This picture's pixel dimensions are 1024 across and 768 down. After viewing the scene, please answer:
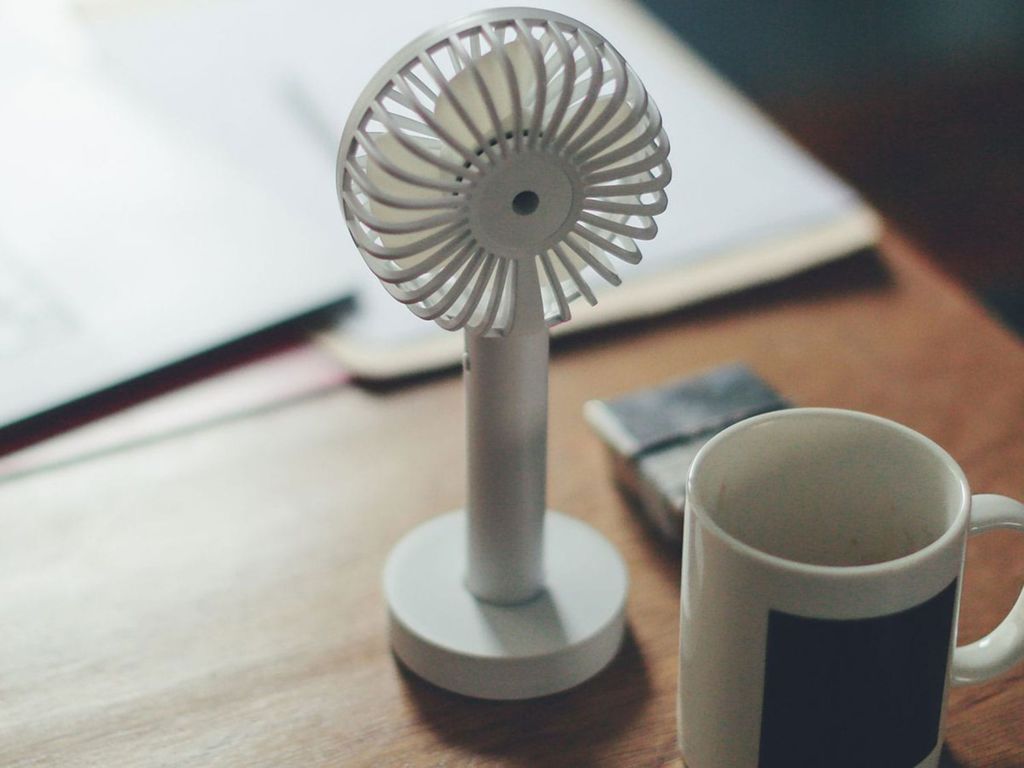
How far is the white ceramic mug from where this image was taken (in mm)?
344

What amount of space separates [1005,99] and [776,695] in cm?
98

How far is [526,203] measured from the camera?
1.22ft

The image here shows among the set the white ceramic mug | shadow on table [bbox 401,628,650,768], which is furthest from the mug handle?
shadow on table [bbox 401,628,650,768]

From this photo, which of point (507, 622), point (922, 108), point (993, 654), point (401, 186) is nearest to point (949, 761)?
point (993, 654)

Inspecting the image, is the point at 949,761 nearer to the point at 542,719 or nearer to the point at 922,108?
the point at 542,719

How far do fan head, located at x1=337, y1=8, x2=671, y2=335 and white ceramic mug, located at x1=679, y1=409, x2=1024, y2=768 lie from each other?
85 mm

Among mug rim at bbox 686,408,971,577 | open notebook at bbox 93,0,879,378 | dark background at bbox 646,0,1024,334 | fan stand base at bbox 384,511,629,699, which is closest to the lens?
mug rim at bbox 686,408,971,577

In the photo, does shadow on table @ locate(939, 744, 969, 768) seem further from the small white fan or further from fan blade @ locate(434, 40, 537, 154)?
fan blade @ locate(434, 40, 537, 154)

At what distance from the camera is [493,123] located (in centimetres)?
35

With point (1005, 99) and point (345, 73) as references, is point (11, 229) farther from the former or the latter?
point (1005, 99)

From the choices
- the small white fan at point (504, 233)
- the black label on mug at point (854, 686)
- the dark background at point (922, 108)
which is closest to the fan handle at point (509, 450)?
the small white fan at point (504, 233)

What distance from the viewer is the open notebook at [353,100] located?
68 cm

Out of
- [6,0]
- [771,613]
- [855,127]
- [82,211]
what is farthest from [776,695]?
[6,0]

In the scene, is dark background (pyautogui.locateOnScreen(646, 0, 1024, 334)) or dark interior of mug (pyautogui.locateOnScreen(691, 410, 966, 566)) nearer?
dark interior of mug (pyautogui.locateOnScreen(691, 410, 966, 566))
